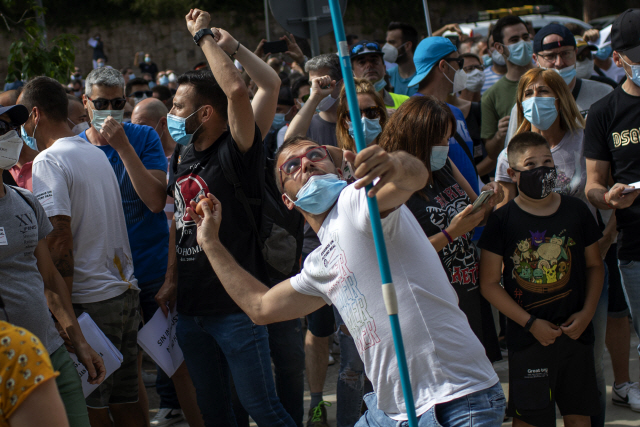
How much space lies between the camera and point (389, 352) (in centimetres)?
211

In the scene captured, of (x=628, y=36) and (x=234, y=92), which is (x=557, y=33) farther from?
(x=234, y=92)

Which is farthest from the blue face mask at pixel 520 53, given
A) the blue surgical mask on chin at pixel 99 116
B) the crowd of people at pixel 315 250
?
the blue surgical mask on chin at pixel 99 116

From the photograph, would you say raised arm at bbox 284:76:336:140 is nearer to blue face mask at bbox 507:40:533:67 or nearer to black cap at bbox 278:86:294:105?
blue face mask at bbox 507:40:533:67

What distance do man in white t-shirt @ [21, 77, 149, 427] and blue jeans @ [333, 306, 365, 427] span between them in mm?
1101

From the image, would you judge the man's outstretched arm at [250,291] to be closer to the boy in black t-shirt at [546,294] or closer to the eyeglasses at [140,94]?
the boy in black t-shirt at [546,294]

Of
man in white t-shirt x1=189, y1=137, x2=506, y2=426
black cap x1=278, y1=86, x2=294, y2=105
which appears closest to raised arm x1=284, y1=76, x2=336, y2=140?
man in white t-shirt x1=189, y1=137, x2=506, y2=426

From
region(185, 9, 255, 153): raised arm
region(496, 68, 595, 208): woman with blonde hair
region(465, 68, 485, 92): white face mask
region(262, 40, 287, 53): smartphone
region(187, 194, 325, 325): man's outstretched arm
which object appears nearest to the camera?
region(187, 194, 325, 325): man's outstretched arm

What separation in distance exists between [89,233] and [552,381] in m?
2.38

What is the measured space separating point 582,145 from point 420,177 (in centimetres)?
213

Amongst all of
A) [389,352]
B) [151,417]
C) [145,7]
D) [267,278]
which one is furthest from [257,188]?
[145,7]

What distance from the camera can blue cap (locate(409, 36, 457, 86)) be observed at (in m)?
4.57

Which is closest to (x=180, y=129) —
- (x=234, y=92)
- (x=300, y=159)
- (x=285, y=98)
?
(x=234, y=92)

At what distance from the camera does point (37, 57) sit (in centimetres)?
712

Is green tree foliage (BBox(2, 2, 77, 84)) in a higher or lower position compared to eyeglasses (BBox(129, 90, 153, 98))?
higher
